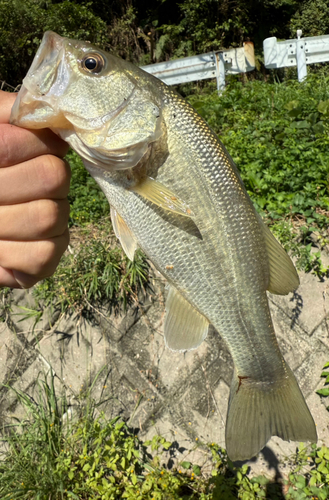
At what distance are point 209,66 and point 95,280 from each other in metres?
4.58

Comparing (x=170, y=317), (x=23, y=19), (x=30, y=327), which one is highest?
(x=23, y=19)

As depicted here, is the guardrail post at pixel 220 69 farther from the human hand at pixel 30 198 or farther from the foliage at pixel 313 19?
the foliage at pixel 313 19

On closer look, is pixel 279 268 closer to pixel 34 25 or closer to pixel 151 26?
pixel 34 25

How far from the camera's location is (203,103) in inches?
199

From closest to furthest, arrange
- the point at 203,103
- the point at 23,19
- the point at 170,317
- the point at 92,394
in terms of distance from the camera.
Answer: the point at 170,317, the point at 92,394, the point at 203,103, the point at 23,19

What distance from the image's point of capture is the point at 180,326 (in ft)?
5.33

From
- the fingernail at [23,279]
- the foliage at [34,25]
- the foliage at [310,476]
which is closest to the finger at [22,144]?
the fingernail at [23,279]

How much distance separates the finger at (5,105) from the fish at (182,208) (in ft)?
0.25

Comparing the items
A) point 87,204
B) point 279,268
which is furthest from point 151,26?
point 279,268

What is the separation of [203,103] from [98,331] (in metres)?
3.60

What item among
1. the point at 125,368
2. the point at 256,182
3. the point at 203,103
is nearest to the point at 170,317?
the point at 125,368

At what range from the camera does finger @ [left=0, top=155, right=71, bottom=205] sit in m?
1.21

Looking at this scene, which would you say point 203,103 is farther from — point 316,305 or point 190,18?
point 190,18

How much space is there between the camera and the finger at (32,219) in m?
1.25
